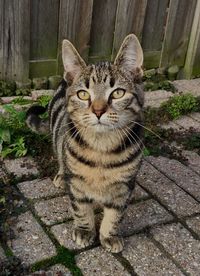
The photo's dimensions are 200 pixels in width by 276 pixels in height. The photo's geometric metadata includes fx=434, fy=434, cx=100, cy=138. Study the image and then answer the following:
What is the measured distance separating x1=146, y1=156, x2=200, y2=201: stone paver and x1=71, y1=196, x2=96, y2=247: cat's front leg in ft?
3.08

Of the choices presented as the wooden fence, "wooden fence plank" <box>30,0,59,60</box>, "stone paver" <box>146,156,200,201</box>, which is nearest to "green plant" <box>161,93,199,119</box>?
the wooden fence

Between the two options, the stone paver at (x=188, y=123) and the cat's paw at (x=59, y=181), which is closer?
the cat's paw at (x=59, y=181)

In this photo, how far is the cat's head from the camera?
7.55 ft

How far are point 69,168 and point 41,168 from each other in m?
0.88

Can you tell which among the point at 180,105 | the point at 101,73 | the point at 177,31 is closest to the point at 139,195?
the point at 101,73

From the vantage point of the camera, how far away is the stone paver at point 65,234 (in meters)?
2.73

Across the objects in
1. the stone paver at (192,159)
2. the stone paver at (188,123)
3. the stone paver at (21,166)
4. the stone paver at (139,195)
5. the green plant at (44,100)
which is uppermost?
the green plant at (44,100)

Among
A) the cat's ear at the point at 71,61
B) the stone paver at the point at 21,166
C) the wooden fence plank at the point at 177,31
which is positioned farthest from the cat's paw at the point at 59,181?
the wooden fence plank at the point at 177,31

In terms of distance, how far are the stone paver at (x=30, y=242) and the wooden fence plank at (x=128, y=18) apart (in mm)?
2618

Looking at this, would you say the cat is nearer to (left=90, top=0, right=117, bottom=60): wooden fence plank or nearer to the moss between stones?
the moss between stones

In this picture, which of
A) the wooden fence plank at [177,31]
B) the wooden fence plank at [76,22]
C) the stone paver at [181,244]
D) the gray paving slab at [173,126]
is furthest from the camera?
the wooden fence plank at [177,31]

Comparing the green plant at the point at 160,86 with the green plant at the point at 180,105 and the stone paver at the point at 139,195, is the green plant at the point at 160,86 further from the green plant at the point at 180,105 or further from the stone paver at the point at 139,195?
the stone paver at the point at 139,195

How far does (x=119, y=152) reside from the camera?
249 centimetres

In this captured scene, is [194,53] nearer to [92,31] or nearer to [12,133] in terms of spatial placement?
[92,31]
